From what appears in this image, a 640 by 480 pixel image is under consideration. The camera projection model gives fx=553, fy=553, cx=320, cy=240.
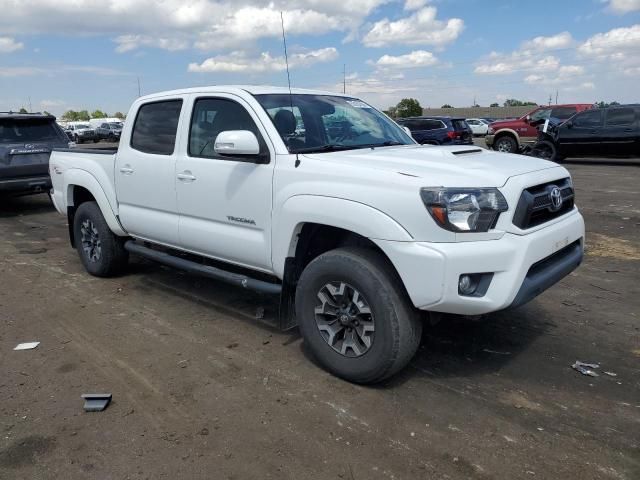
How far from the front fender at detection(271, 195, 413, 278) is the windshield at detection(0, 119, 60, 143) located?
8788 millimetres

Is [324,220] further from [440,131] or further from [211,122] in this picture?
[440,131]

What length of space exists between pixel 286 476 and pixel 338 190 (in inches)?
66.1

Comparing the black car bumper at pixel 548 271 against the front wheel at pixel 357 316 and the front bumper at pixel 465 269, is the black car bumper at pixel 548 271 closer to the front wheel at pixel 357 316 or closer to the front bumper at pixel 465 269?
the front bumper at pixel 465 269

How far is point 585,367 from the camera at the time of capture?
12.5 ft

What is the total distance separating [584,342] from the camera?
423cm

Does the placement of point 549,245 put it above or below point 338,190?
below

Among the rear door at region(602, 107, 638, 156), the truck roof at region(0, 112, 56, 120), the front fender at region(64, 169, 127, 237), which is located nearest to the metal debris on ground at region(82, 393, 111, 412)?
the front fender at region(64, 169, 127, 237)

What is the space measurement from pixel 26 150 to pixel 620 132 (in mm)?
15357

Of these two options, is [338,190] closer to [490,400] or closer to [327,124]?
[327,124]

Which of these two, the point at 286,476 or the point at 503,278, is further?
the point at 503,278

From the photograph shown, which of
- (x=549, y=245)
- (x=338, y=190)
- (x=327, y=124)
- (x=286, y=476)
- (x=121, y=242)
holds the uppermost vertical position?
(x=327, y=124)

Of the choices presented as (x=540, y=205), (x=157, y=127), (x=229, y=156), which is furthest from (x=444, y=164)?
(x=157, y=127)

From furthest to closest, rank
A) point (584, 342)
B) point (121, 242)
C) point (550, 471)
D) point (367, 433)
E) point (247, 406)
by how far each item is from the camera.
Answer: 1. point (121, 242)
2. point (584, 342)
3. point (247, 406)
4. point (367, 433)
5. point (550, 471)

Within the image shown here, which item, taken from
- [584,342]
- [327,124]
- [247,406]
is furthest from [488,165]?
[247,406]
